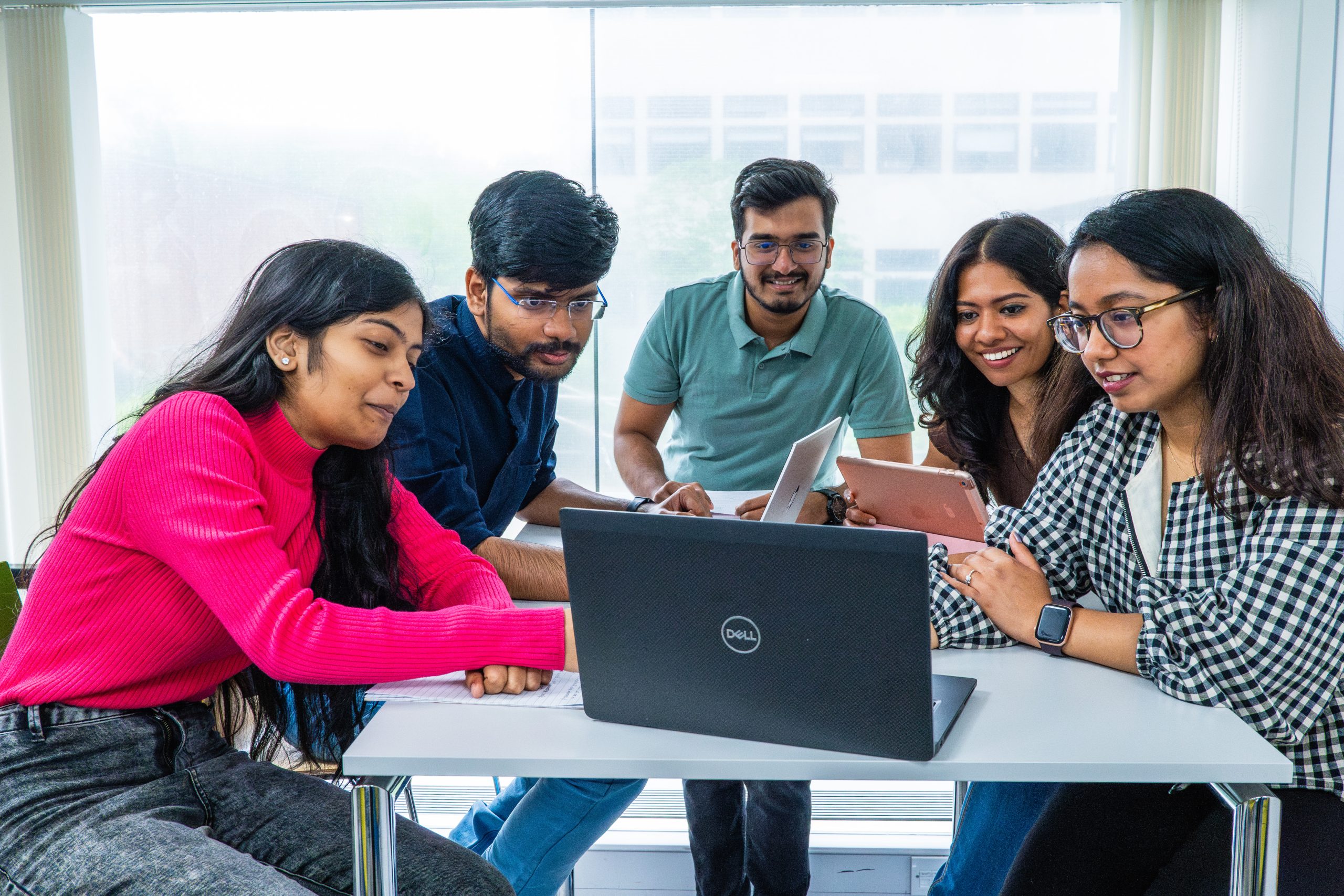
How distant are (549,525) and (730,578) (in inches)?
49.2

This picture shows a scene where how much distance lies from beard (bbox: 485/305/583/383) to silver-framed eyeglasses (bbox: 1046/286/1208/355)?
88 cm

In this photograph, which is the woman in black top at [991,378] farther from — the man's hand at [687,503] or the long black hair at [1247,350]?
the long black hair at [1247,350]

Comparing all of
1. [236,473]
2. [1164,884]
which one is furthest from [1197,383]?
[236,473]

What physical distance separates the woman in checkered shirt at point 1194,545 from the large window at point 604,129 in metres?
2.93

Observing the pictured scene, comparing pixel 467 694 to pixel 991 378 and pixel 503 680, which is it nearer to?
pixel 503 680

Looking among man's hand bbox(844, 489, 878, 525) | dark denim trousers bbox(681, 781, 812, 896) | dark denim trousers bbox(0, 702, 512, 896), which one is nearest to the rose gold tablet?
man's hand bbox(844, 489, 878, 525)

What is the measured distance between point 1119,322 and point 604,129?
10.6 feet

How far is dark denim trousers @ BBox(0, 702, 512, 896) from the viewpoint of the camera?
105 centimetres

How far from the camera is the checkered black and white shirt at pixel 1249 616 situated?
1.15 metres

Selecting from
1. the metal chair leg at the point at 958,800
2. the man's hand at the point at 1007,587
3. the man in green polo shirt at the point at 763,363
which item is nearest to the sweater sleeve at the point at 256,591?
the man's hand at the point at 1007,587

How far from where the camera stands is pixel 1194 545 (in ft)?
4.32

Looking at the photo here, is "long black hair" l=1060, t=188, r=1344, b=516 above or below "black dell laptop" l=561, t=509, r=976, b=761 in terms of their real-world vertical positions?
above

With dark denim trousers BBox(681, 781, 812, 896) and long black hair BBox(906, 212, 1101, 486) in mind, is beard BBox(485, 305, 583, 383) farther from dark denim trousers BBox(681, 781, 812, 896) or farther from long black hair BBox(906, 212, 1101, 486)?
dark denim trousers BBox(681, 781, 812, 896)

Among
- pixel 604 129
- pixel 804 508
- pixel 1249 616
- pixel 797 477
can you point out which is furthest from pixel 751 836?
pixel 604 129
